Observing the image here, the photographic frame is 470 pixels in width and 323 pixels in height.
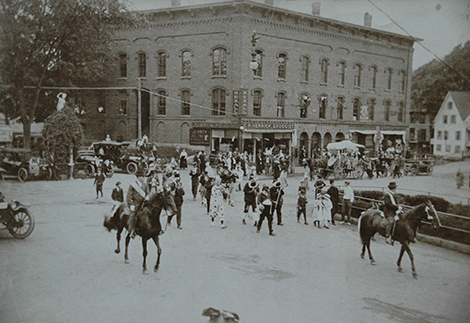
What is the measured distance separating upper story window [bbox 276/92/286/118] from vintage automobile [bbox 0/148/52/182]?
2094 cm

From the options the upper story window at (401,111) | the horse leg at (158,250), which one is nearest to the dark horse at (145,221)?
the horse leg at (158,250)

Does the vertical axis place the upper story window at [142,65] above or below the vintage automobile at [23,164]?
above

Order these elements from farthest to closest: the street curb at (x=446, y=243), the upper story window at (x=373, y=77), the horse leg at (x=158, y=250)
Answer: the upper story window at (x=373, y=77), the street curb at (x=446, y=243), the horse leg at (x=158, y=250)

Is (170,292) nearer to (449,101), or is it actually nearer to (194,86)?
(449,101)

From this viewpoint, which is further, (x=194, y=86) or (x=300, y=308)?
(x=194, y=86)

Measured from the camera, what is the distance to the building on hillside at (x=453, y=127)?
217 inches

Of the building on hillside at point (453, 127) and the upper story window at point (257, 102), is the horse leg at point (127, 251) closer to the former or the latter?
the building on hillside at point (453, 127)

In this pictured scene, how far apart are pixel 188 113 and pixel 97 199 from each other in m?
17.9

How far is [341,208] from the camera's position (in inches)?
402

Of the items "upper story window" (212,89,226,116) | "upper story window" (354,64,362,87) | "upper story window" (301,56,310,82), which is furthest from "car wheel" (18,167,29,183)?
"upper story window" (212,89,226,116)

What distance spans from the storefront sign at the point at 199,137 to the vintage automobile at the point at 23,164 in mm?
18411

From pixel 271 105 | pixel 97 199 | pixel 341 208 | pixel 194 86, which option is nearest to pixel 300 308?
pixel 97 199

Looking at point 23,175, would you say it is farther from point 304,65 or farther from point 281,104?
point 281,104

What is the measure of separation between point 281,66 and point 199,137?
6788 millimetres
